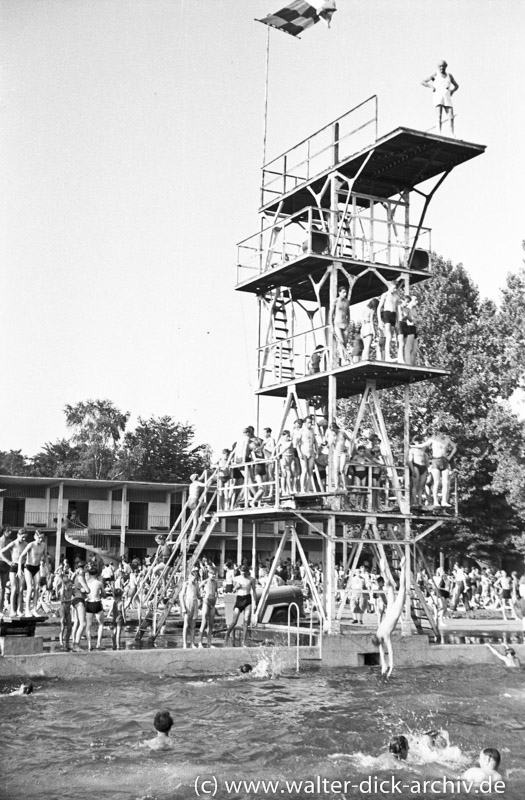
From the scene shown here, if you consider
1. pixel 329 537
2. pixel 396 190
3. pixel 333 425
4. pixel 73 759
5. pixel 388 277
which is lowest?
pixel 73 759

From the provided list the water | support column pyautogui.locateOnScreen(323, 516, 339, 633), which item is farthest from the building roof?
the water

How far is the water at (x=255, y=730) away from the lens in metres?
12.4

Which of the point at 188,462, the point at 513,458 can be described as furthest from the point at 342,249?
the point at 188,462

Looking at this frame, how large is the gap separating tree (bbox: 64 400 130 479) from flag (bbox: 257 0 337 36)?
6104cm

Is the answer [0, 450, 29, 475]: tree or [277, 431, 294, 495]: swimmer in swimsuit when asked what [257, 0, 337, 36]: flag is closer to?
[277, 431, 294, 495]: swimmer in swimsuit

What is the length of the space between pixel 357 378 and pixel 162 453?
60.7 metres

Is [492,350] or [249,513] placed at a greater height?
[492,350]

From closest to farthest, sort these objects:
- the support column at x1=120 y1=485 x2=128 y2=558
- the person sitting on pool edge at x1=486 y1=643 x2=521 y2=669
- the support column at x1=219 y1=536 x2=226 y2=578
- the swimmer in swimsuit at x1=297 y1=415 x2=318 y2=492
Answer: the person sitting on pool edge at x1=486 y1=643 x2=521 y2=669, the swimmer in swimsuit at x1=297 y1=415 x2=318 y2=492, the support column at x1=120 y1=485 x2=128 y2=558, the support column at x1=219 y1=536 x2=226 y2=578

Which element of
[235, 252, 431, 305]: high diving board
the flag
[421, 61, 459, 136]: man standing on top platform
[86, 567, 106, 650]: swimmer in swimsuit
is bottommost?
[86, 567, 106, 650]: swimmer in swimsuit

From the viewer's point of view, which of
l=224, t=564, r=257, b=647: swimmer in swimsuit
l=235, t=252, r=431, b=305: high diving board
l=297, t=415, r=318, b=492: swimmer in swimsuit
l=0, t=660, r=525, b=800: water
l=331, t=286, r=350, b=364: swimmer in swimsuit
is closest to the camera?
l=0, t=660, r=525, b=800: water

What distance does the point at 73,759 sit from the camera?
13.4m

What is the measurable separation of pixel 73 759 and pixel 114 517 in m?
46.4

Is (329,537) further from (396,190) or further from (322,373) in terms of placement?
(396,190)

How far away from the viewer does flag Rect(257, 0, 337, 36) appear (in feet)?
83.2
